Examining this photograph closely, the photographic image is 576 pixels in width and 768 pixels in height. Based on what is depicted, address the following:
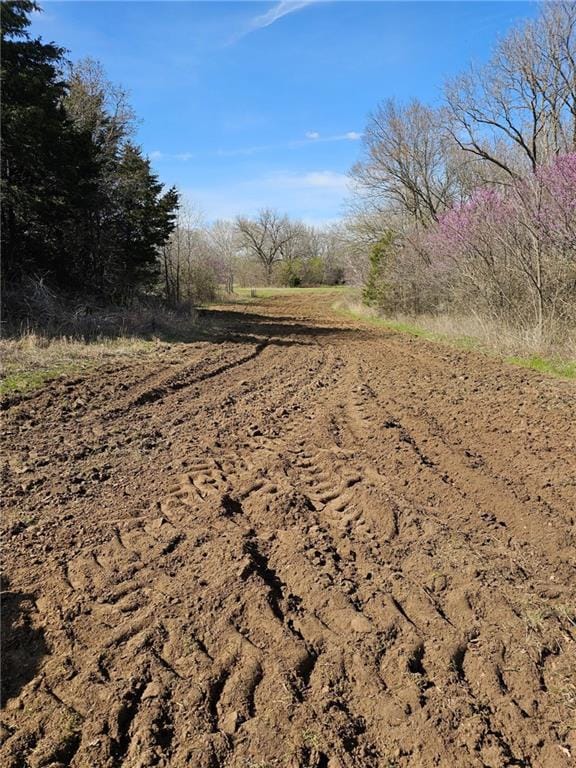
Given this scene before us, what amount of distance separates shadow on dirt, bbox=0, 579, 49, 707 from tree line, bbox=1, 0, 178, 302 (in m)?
13.0

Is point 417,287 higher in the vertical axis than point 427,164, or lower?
lower

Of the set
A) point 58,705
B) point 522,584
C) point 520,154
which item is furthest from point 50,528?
point 520,154

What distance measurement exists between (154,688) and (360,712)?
0.97 metres

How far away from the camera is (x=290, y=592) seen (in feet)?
10.3

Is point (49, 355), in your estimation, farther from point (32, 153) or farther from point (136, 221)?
point (136, 221)

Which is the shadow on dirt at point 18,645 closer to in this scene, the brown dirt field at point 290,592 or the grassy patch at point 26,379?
the brown dirt field at point 290,592

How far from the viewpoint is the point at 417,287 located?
20.8 m

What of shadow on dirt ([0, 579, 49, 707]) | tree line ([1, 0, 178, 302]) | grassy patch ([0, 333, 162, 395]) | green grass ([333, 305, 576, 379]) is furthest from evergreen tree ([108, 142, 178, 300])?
shadow on dirt ([0, 579, 49, 707])

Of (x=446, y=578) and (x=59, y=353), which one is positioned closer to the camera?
(x=446, y=578)

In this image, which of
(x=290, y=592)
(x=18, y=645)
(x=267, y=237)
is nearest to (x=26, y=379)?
(x=18, y=645)

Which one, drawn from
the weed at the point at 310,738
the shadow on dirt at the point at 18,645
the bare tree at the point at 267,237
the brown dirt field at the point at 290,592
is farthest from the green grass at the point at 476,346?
the bare tree at the point at 267,237

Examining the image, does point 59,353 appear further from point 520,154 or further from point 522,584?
point 520,154

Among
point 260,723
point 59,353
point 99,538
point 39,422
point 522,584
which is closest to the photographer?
point 260,723

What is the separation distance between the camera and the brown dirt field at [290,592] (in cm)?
221
